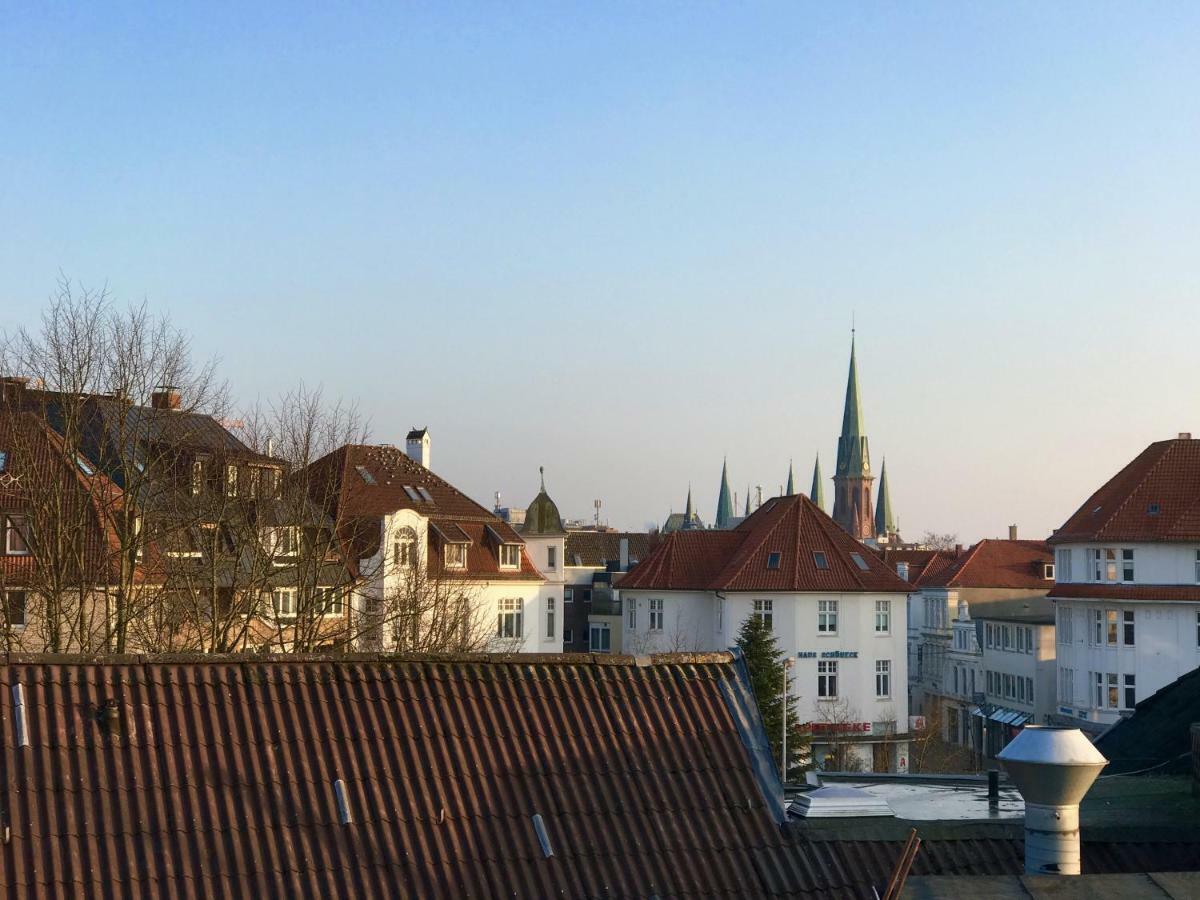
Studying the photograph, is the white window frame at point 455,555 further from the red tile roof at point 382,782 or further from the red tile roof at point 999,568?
the red tile roof at point 382,782

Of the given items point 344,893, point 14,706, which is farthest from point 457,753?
point 14,706

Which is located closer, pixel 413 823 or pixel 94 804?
pixel 94 804

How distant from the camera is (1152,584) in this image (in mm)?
53031

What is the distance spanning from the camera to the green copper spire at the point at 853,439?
17288 cm

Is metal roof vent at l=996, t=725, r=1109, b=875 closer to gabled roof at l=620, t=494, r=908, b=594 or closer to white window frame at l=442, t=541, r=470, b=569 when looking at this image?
gabled roof at l=620, t=494, r=908, b=594

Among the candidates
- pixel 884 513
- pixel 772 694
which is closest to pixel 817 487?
pixel 884 513

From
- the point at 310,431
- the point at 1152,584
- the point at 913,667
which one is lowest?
the point at 913,667

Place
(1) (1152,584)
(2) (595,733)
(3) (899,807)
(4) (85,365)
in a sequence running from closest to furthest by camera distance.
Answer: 1. (2) (595,733)
2. (3) (899,807)
3. (4) (85,365)
4. (1) (1152,584)

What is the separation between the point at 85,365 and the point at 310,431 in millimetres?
8550

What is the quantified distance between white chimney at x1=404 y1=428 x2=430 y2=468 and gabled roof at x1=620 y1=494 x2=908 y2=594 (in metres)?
13.4

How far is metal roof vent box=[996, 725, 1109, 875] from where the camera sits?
35.8ft

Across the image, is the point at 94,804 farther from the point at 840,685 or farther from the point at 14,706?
the point at 840,685

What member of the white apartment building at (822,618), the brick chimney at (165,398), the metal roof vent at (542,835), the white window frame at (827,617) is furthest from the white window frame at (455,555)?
the metal roof vent at (542,835)

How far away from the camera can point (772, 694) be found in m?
46.6
